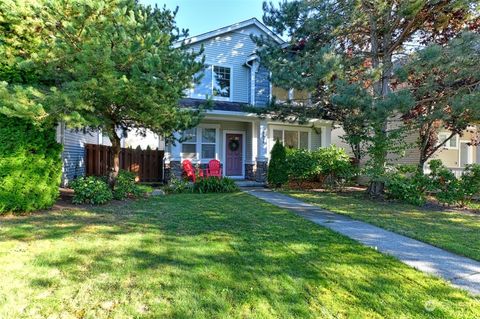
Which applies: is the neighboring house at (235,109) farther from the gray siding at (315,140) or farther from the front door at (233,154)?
the gray siding at (315,140)

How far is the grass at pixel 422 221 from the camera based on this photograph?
16.8ft

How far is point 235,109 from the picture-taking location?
1326cm

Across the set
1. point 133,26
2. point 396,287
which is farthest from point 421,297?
point 133,26

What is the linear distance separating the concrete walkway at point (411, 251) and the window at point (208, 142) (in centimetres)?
804

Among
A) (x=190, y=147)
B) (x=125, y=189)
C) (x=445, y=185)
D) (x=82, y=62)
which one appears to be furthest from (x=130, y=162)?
(x=445, y=185)

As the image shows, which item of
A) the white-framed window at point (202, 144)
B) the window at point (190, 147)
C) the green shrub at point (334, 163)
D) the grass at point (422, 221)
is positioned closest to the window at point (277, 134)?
the white-framed window at point (202, 144)

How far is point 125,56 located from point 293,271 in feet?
16.9

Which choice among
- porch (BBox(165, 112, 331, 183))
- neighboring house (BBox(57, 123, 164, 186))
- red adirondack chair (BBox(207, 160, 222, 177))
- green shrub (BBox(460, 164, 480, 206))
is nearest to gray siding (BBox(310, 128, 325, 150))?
porch (BBox(165, 112, 331, 183))

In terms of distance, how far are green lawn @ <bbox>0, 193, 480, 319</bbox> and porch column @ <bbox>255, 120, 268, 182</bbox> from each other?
324 inches

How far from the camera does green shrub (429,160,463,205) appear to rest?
8.97 m

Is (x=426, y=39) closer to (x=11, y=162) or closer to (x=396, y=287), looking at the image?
(x=396, y=287)

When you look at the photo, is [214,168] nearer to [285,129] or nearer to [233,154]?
[233,154]

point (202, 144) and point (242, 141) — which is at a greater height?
point (242, 141)

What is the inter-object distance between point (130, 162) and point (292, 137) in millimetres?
8073
